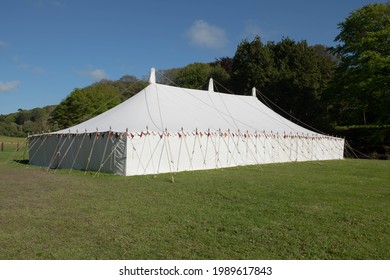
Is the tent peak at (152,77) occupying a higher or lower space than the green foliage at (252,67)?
lower

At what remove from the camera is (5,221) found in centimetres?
543

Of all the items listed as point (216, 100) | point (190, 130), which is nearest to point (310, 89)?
point (216, 100)

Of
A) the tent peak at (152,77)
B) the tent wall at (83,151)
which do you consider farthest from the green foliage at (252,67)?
the tent wall at (83,151)

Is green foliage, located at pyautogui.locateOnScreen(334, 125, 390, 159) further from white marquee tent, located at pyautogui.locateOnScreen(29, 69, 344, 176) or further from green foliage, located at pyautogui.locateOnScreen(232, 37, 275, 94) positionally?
white marquee tent, located at pyautogui.locateOnScreen(29, 69, 344, 176)

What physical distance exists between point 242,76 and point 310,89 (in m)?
5.33

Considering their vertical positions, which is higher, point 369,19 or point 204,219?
point 369,19

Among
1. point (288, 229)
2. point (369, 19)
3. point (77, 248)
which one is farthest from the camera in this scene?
point (369, 19)

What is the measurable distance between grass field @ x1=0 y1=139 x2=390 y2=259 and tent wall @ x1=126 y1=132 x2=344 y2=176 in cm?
242

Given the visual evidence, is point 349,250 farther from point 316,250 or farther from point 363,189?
point 363,189

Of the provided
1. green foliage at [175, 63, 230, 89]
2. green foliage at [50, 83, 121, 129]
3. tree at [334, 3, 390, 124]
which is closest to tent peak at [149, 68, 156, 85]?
tree at [334, 3, 390, 124]

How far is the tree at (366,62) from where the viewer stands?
74.7 feet

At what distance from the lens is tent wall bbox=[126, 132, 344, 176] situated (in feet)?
39.0

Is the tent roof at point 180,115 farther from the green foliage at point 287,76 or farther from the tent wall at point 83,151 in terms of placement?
the green foliage at point 287,76

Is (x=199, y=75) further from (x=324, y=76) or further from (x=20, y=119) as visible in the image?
(x=20, y=119)
